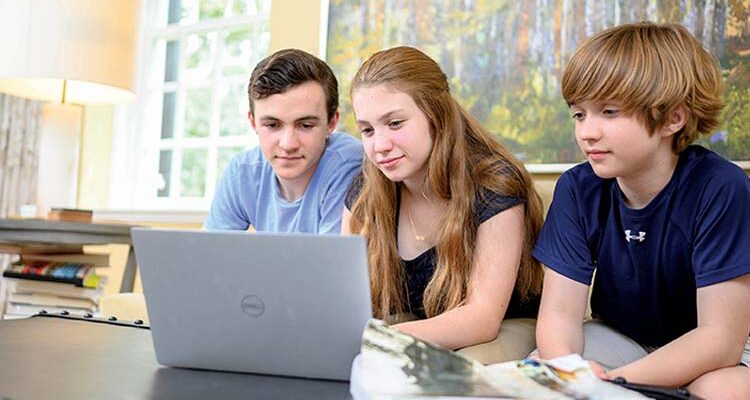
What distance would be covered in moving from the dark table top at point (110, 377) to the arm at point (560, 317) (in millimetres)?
425

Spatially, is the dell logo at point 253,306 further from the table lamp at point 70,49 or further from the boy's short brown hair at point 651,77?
the table lamp at point 70,49

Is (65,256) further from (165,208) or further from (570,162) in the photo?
(570,162)

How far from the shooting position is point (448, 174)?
1.46 meters

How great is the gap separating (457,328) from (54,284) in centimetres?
173

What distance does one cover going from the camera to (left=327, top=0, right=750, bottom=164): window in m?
1.94

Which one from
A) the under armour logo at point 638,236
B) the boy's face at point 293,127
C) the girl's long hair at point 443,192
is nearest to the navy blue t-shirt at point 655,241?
the under armour logo at point 638,236

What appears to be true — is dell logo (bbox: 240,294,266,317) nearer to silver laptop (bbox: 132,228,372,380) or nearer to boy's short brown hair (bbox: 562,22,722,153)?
silver laptop (bbox: 132,228,372,380)

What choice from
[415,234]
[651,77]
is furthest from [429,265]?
[651,77]

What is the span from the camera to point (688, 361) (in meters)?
1.12

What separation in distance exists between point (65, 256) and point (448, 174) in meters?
1.70

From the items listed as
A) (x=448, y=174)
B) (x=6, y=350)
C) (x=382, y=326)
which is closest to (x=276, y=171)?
(x=448, y=174)

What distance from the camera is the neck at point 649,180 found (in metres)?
1.26

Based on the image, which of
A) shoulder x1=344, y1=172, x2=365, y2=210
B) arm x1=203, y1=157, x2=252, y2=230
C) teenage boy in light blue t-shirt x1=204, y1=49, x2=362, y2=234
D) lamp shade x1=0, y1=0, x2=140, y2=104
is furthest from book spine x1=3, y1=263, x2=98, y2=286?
shoulder x1=344, y1=172, x2=365, y2=210

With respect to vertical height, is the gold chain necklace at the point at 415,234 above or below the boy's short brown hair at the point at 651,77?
below
